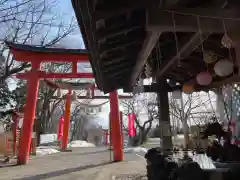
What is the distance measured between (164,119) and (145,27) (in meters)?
3.29

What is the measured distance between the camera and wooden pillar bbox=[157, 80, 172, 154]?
6.00 meters

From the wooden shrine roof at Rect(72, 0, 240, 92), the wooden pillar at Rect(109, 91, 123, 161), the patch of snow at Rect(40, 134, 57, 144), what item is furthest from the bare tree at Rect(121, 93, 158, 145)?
the wooden shrine roof at Rect(72, 0, 240, 92)

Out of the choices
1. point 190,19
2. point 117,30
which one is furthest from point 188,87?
point 190,19

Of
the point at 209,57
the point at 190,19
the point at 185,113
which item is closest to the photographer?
the point at 190,19

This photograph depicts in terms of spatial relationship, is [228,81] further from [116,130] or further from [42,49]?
[42,49]

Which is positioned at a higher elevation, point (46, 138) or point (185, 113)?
point (185, 113)

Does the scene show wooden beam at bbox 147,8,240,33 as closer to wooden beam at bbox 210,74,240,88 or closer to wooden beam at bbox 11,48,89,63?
wooden beam at bbox 210,74,240,88

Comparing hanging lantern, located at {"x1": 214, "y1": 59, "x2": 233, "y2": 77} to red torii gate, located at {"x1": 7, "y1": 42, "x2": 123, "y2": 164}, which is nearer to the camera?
hanging lantern, located at {"x1": 214, "y1": 59, "x2": 233, "y2": 77}

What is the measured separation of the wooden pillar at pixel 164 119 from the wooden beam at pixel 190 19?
3135mm

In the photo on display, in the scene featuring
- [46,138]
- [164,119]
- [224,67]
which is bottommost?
[46,138]

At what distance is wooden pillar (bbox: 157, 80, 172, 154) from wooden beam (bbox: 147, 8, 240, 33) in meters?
3.14

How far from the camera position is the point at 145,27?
125 inches

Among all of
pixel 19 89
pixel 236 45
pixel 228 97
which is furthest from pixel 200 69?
pixel 19 89

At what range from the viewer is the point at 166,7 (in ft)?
9.70
